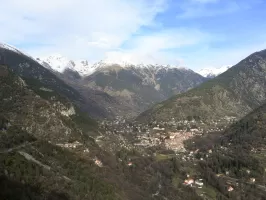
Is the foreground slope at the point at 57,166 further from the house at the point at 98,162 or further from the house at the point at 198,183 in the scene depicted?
the house at the point at 198,183

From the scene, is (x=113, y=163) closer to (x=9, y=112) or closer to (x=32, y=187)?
(x=9, y=112)

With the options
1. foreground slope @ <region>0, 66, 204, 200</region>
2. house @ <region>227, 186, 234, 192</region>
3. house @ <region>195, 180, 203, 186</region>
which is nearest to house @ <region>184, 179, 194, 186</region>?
house @ <region>195, 180, 203, 186</region>

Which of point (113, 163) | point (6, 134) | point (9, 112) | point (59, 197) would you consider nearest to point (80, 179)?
point (59, 197)

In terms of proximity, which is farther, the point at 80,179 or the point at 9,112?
the point at 9,112

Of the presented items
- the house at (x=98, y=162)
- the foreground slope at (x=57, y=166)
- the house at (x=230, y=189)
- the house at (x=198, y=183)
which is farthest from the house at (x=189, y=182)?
the house at (x=98, y=162)

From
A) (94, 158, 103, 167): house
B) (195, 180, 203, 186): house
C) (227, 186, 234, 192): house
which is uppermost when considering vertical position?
(94, 158, 103, 167): house

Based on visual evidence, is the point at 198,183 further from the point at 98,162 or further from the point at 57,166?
the point at 57,166

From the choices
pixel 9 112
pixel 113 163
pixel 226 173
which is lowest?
pixel 226 173

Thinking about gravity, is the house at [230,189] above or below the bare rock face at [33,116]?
below

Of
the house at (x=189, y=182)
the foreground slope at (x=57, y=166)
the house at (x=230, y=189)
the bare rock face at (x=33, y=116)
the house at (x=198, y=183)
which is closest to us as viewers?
the foreground slope at (x=57, y=166)

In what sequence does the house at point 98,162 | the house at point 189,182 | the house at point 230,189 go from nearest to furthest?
the house at point 98,162, the house at point 230,189, the house at point 189,182

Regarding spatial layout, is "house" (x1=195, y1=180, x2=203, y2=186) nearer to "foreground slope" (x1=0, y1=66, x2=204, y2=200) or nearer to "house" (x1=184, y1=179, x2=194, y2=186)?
"house" (x1=184, y1=179, x2=194, y2=186)
